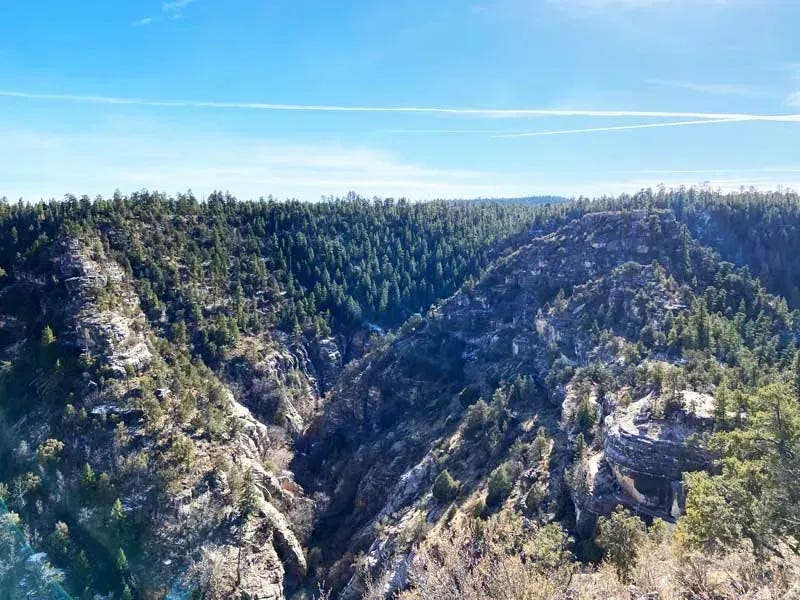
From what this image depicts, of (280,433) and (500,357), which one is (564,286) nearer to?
(500,357)

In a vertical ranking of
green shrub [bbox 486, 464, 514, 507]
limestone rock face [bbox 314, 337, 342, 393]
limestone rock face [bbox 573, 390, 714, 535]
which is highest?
limestone rock face [bbox 573, 390, 714, 535]

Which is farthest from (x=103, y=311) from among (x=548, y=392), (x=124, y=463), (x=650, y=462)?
(x=650, y=462)

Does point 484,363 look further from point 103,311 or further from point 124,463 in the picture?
point 103,311

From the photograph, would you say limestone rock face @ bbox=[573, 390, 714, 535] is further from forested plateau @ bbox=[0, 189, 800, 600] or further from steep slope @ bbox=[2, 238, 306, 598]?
steep slope @ bbox=[2, 238, 306, 598]

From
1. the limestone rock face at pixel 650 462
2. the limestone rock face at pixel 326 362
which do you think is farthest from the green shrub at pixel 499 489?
the limestone rock face at pixel 326 362

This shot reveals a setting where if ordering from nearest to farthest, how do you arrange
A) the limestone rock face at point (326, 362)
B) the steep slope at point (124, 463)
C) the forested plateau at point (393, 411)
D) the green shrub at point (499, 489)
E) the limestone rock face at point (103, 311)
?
the forested plateau at point (393, 411), the green shrub at point (499, 489), the steep slope at point (124, 463), the limestone rock face at point (103, 311), the limestone rock face at point (326, 362)

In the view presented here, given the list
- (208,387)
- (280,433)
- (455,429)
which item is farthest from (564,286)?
(208,387)

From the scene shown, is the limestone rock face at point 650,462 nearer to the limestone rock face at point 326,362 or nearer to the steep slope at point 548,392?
the steep slope at point 548,392

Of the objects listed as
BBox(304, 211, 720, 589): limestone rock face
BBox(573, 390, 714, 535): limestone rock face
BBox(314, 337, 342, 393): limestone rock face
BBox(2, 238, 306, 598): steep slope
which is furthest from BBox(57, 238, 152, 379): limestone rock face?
BBox(573, 390, 714, 535): limestone rock face
